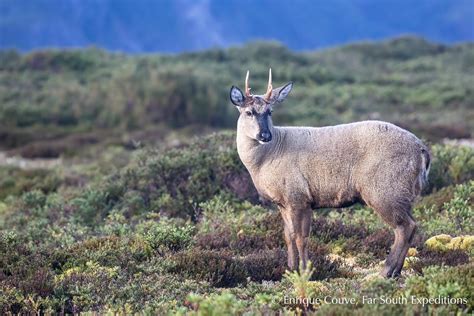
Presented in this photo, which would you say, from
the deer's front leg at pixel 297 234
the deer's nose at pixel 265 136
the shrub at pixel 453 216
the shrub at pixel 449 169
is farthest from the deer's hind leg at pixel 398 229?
the shrub at pixel 449 169

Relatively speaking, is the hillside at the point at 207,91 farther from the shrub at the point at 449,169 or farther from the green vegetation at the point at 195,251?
the green vegetation at the point at 195,251

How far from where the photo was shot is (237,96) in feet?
27.6

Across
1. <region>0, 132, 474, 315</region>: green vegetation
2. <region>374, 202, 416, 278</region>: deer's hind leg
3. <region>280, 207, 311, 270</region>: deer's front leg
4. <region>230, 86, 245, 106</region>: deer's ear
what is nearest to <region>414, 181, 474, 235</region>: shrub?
<region>0, 132, 474, 315</region>: green vegetation

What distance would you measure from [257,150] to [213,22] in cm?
8324

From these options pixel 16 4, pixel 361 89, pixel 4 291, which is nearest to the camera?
pixel 4 291

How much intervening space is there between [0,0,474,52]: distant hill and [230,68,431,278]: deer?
75.3 metres

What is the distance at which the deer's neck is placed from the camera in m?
8.23

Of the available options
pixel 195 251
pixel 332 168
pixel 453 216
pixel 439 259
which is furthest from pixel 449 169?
pixel 195 251

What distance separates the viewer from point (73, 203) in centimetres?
1245

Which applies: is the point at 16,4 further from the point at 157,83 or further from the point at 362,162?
the point at 362,162

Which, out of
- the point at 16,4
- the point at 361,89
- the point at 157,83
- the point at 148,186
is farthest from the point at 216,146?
the point at 16,4

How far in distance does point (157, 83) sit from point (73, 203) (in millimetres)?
20780

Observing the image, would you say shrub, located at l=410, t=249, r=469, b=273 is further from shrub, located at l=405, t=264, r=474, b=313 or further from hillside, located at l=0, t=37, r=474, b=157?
hillside, located at l=0, t=37, r=474, b=157

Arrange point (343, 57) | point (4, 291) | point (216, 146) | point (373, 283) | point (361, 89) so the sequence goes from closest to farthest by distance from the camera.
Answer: point (373, 283), point (4, 291), point (216, 146), point (361, 89), point (343, 57)
